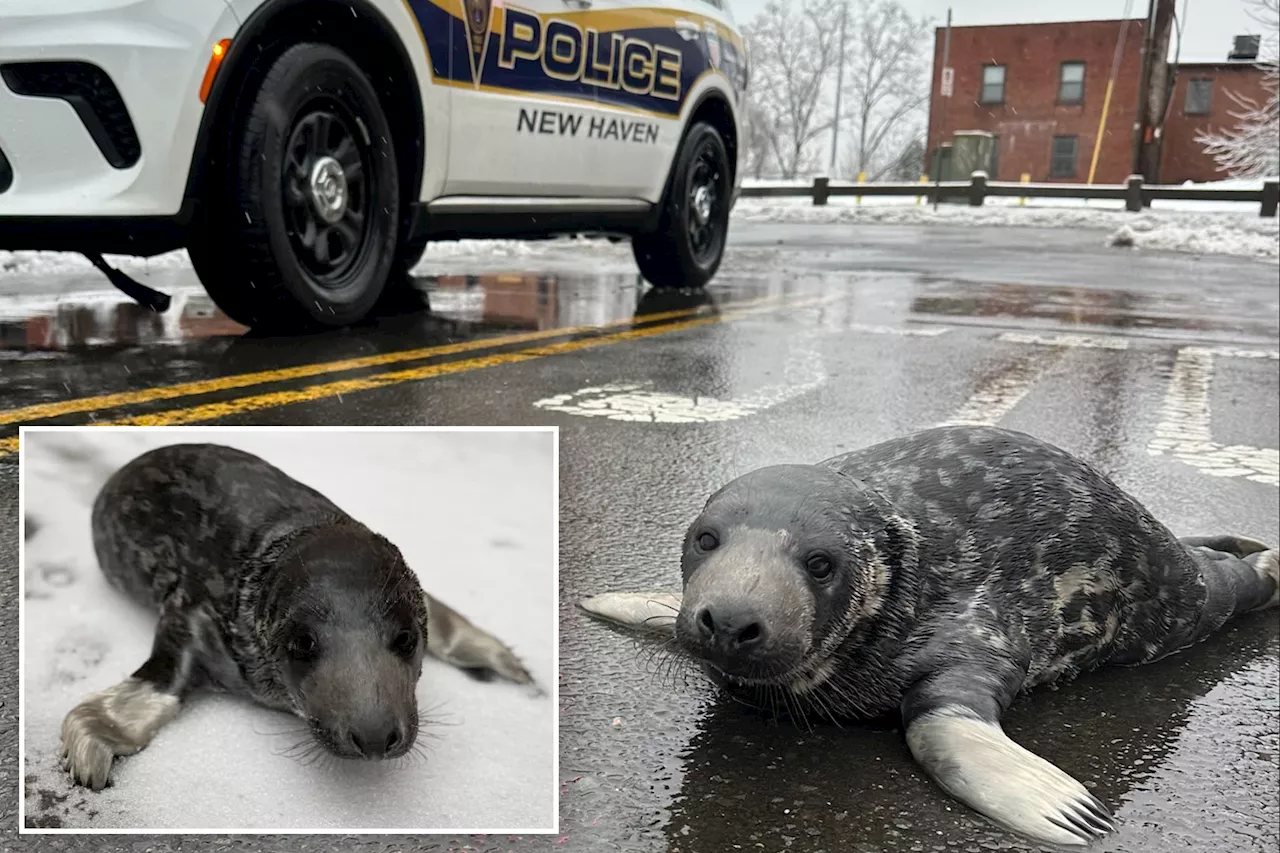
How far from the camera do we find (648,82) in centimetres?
493

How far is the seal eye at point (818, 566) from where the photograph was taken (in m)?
1.28

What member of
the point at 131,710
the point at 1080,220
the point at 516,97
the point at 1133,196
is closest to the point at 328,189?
the point at 516,97

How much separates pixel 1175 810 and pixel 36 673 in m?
1.11

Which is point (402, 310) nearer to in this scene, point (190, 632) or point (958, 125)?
point (190, 632)

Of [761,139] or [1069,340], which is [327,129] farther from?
[761,139]

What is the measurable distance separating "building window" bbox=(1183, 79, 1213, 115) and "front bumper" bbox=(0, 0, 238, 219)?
11.5 m

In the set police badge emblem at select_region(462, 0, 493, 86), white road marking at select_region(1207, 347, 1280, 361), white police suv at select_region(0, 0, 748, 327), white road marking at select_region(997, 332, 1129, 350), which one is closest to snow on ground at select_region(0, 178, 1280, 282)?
white police suv at select_region(0, 0, 748, 327)

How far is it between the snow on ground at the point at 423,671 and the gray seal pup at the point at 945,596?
0.33 metres

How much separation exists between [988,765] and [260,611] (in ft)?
2.51

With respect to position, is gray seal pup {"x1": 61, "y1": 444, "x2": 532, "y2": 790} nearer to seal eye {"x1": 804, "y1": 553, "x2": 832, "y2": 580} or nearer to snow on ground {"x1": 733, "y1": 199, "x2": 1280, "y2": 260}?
seal eye {"x1": 804, "y1": 553, "x2": 832, "y2": 580}

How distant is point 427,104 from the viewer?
363cm

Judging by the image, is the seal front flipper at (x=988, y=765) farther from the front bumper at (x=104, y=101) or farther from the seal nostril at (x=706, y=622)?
the front bumper at (x=104, y=101)

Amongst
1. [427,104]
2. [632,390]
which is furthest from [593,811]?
[427,104]

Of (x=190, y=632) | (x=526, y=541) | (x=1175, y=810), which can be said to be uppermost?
(x=526, y=541)
